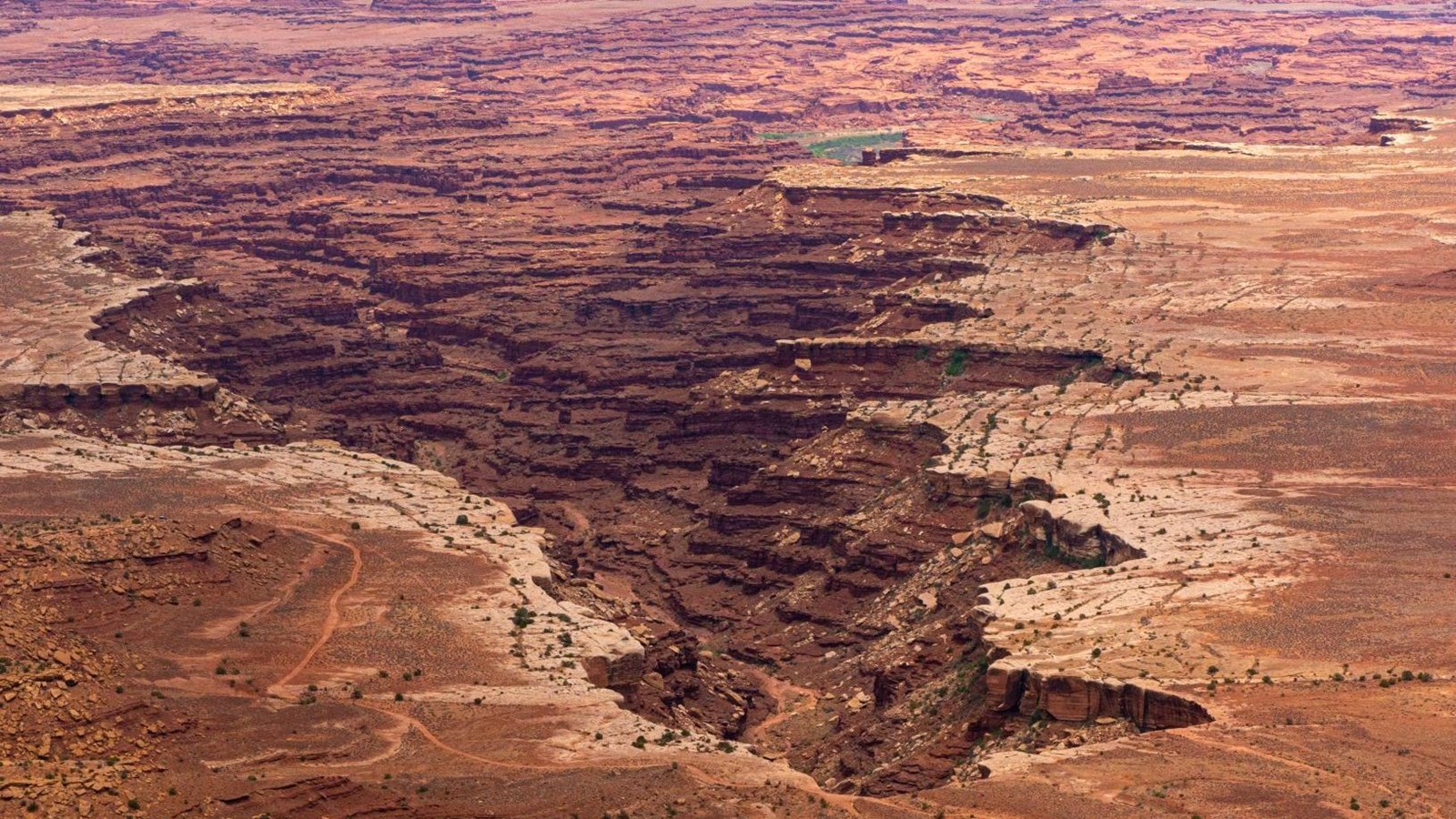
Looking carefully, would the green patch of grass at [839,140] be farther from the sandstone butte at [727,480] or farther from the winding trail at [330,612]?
the winding trail at [330,612]

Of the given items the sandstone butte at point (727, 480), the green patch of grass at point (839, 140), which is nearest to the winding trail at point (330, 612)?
the sandstone butte at point (727, 480)

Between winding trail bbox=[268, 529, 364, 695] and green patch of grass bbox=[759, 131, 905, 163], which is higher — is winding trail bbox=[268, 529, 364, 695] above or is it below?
above

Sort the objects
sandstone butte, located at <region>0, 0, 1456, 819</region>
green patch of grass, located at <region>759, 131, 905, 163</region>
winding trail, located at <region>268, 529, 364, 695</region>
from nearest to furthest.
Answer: sandstone butte, located at <region>0, 0, 1456, 819</region> < winding trail, located at <region>268, 529, 364, 695</region> < green patch of grass, located at <region>759, 131, 905, 163</region>

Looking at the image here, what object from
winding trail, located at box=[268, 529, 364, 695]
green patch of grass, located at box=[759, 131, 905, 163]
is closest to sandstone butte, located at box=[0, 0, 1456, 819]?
winding trail, located at box=[268, 529, 364, 695]

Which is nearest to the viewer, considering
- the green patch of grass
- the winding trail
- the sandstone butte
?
the sandstone butte

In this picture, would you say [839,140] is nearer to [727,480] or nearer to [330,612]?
[727,480]

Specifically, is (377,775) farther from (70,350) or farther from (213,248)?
(213,248)

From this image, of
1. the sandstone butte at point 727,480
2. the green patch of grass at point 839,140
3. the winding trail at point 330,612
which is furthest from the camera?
the green patch of grass at point 839,140

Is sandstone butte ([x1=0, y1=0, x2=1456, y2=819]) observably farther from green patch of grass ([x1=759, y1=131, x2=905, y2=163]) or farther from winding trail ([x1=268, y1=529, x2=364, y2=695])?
green patch of grass ([x1=759, y1=131, x2=905, y2=163])

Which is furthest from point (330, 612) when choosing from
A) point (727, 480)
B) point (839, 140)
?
point (839, 140)
